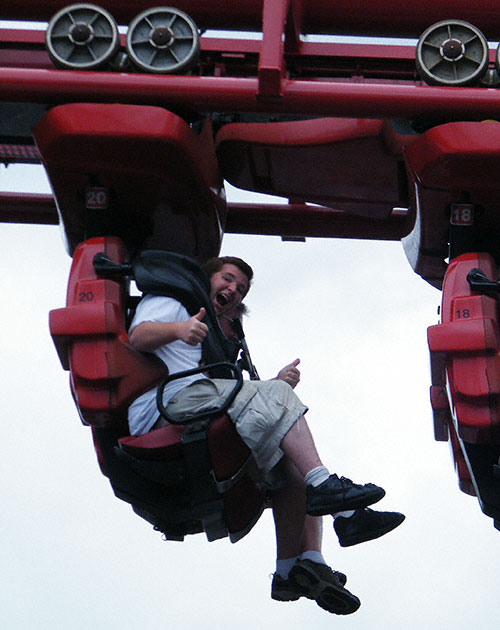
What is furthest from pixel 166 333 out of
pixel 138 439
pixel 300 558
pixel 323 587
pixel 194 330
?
pixel 323 587

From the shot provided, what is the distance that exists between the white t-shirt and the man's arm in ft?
0.23

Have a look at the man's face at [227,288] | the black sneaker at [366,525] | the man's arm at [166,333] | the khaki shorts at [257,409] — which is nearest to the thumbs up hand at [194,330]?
the man's arm at [166,333]

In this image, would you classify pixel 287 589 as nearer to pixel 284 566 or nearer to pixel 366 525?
pixel 284 566

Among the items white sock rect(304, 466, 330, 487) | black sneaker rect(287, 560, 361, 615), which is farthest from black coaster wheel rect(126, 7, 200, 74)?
black sneaker rect(287, 560, 361, 615)

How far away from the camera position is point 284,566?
6.89 meters

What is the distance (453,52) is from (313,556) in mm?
2344

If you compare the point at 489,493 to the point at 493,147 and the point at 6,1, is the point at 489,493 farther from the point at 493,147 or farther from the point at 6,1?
the point at 6,1

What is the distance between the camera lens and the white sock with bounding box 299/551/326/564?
683 cm

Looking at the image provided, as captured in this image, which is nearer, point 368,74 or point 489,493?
point 489,493

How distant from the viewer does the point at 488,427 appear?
6758mm

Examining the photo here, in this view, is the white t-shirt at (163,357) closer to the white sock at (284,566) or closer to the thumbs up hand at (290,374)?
the thumbs up hand at (290,374)

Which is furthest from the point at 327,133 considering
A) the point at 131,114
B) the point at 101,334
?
the point at 101,334

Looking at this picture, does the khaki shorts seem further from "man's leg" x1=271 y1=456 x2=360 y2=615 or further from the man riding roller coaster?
"man's leg" x1=271 y1=456 x2=360 y2=615

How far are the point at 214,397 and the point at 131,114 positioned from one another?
4.40ft
